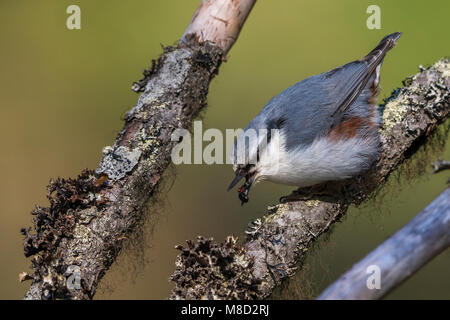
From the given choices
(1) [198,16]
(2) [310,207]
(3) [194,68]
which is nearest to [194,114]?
(3) [194,68]

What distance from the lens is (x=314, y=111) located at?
248 cm

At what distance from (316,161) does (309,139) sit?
0.13 meters

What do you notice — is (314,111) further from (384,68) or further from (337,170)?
(384,68)

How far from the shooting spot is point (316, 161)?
7.67ft

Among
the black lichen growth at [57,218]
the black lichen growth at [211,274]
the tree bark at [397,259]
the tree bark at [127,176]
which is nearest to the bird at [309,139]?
the tree bark at [127,176]

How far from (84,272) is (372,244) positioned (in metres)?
2.58

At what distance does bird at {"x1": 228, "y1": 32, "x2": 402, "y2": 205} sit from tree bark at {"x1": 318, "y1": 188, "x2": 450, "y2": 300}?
2.68ft

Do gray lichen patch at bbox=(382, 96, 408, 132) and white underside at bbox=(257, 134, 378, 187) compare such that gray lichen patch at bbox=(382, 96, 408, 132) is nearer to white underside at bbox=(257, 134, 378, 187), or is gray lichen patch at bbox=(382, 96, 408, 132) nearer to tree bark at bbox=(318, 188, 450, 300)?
white underside at bbox=(257, 134, 378, 187)

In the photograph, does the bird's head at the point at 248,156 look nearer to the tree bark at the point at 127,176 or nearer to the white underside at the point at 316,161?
the white underside at the point at 316,161

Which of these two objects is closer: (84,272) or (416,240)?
(416,240)

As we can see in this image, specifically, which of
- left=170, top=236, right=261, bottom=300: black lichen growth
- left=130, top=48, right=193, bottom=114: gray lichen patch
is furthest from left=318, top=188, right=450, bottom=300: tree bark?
left=130, top=48, right=193, bottom=114: gray lichen patch

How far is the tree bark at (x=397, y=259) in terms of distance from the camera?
145 centimetres

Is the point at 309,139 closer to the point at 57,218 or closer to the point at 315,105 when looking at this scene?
the point at 315,105

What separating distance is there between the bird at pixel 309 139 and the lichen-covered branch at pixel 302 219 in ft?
0.31
